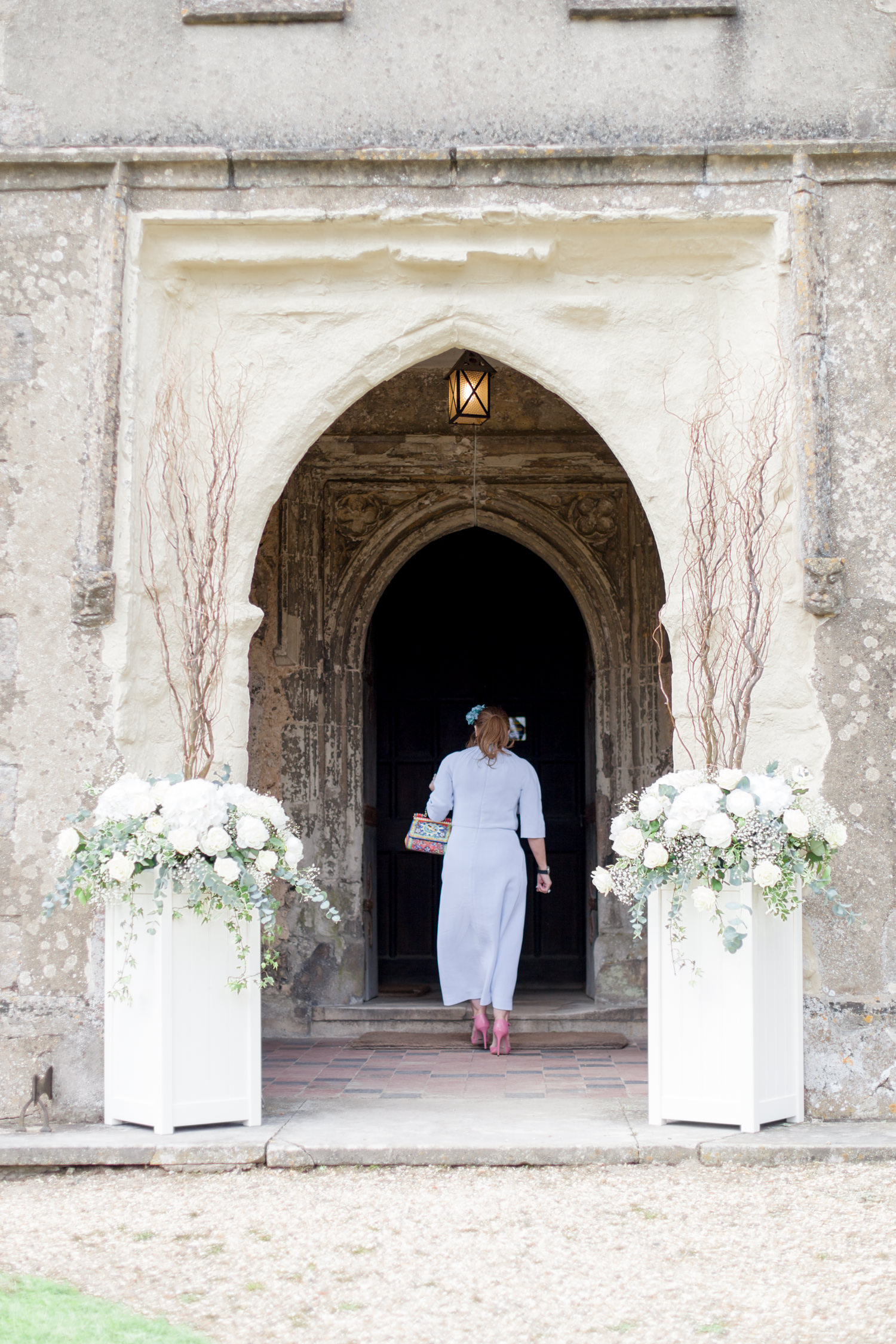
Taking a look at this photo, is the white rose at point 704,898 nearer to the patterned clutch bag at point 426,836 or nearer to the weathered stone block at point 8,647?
the patterned clutch bag at point 426,836

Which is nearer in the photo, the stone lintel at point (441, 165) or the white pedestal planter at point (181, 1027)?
the white pedestal planter at point (181, 1027)

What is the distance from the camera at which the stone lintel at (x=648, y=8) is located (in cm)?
439

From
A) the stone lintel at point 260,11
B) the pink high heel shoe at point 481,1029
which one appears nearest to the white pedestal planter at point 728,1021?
the pink high heel shoe at point 481,1029

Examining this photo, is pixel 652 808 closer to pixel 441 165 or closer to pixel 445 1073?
pixel 445 1073

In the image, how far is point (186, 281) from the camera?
456cm

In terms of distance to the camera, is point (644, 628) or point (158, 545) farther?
point (644, 628)

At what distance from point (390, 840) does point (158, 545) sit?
301cm

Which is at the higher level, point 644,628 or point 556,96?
point 556,96

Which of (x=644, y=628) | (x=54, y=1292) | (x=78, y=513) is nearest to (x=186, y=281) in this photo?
(x=78, y=513)

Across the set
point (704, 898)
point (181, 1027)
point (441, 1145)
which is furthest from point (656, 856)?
point (181, 1027)

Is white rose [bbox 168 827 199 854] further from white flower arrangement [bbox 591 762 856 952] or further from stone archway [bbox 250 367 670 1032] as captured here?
stone archway [bbox 250 367 670 1032]

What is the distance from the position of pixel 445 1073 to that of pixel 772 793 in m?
1.89

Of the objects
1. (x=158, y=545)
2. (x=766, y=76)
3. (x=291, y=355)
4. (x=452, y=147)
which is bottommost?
(x=158, y=545)

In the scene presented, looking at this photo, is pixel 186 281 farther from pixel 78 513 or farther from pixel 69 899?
pixel 69 899
